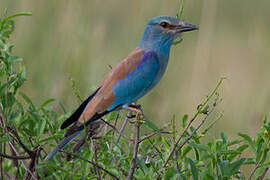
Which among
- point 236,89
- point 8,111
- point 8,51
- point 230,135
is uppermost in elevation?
point 8,51

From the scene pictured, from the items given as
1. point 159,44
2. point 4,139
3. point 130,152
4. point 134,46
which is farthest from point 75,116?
point 134,46

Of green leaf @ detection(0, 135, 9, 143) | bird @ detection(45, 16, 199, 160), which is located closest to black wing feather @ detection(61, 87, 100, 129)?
bird @ detection(45, 16, 199, 160)

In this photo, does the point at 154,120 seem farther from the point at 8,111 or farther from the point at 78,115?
the point at 8,111

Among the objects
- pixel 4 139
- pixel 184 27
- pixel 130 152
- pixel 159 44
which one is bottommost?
pixel 130 152

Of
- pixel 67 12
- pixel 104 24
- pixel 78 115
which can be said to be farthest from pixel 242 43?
pixel 78 115

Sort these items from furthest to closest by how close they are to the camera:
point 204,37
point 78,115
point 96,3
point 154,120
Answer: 1. point 96,3
2. point 204,37
3. point 154,120
4. point 78,115

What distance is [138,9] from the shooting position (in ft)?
16.2

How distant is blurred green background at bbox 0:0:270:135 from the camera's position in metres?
4.29

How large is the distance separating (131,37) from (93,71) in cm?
60

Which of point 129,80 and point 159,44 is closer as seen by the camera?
point 129,80

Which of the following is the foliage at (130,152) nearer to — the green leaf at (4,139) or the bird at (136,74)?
the green leaf at (4,139)

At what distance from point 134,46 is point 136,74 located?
165 cm

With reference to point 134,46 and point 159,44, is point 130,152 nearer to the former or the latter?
point 159,44

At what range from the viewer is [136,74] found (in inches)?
122
